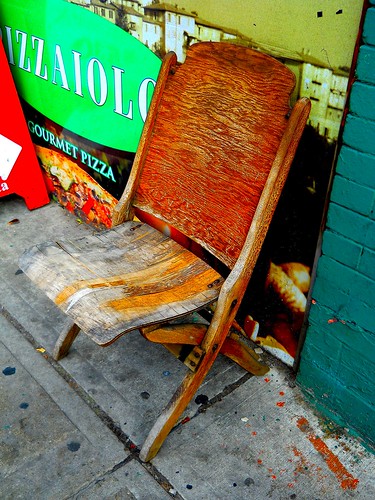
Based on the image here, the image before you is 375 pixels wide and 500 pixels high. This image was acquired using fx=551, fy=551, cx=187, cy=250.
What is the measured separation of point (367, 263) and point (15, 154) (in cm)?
259

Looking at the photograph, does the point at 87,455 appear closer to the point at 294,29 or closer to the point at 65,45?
the point at 294,29

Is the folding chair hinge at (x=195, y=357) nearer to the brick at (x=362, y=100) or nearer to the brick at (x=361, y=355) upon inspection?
the brick at (x=361, y=355)

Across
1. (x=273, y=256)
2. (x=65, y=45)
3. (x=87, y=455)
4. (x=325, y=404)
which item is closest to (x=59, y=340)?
(x=87, y=455)

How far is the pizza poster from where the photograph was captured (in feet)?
9.30

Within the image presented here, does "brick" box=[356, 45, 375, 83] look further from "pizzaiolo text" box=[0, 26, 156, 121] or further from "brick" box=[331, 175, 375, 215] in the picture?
"pizzaiolo text" box=[0, 26, 156, 121]

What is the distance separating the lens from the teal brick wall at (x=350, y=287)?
71.1 inches

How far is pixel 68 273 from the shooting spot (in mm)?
2061

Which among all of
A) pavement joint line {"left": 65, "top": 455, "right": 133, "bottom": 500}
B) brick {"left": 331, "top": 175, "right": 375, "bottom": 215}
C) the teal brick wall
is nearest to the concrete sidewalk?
pavement joint line {"left": 65, "top": 455, "right": 133, "bottom": 500}

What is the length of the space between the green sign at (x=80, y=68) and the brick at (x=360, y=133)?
113 cm

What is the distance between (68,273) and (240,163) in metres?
0.78

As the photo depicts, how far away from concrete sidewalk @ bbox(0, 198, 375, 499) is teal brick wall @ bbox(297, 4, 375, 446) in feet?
0.49

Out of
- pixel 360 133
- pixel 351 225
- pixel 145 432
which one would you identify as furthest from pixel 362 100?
pixel 145 432

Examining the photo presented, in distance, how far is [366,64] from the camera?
68.0 inches

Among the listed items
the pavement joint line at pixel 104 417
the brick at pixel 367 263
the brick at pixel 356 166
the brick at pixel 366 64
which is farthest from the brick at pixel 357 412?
the brick at pixel 366 64
